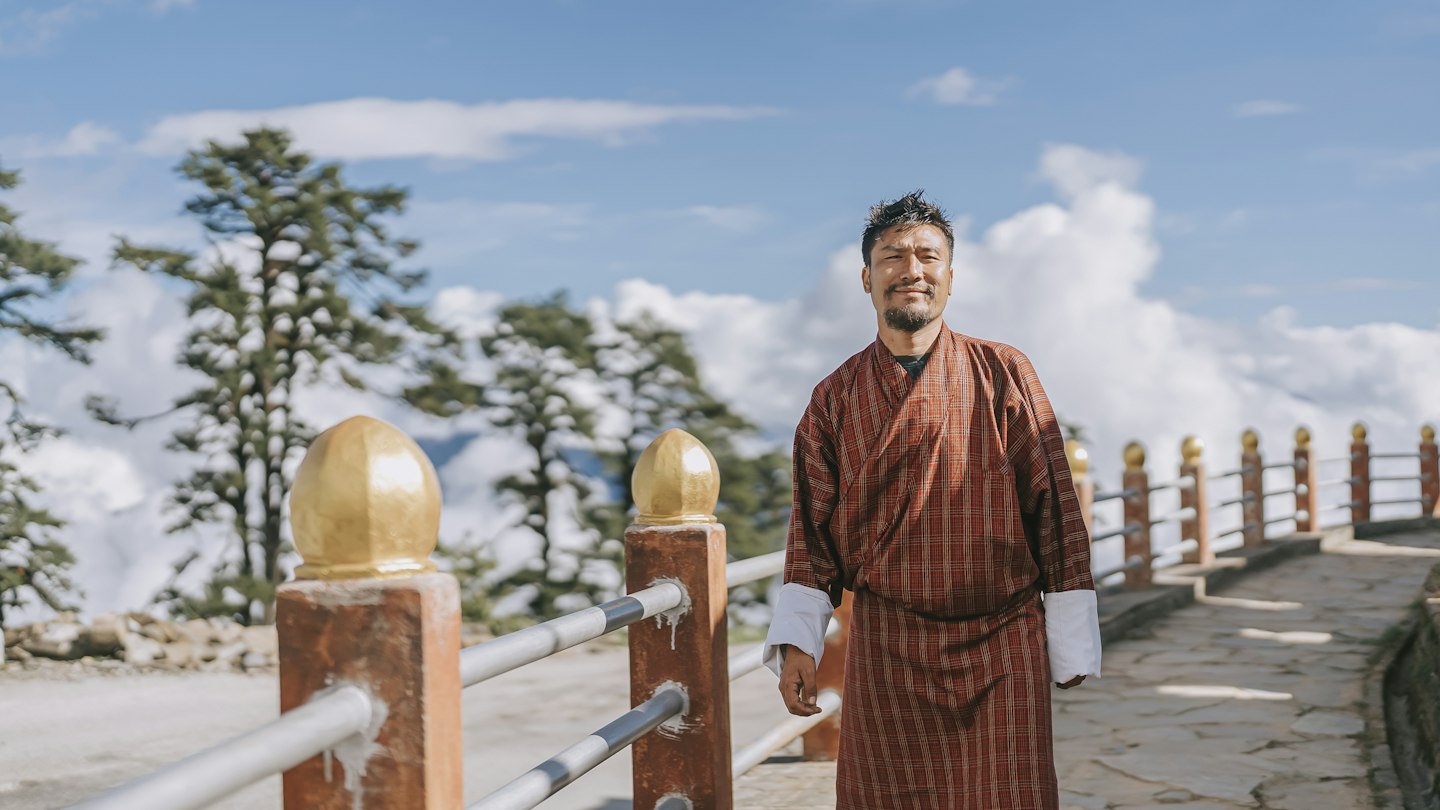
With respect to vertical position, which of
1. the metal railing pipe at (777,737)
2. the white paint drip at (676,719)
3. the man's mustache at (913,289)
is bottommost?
the metal railing pipe at (777,737)

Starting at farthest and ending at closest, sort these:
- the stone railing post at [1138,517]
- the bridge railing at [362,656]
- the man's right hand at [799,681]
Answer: the stone railing post at [1138,517], the man's right hand at [799,681], the bridge railing at [362,656]

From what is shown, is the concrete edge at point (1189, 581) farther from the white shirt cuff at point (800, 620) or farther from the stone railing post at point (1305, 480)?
the white shirt cuff at point (800, 620)

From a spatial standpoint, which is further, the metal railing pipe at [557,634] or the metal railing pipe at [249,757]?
the metal railing pipe at [557,634]

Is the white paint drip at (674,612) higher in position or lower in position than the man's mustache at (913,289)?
lower

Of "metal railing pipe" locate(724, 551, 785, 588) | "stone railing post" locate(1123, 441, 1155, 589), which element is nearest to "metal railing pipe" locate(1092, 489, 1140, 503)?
"stone railing post" locate(1123, 441, 1155, 589)

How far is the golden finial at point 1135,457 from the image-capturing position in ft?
29.5

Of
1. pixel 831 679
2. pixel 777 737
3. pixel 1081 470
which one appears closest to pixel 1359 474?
pixel 1081 470

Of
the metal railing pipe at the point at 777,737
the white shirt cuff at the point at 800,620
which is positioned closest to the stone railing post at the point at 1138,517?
the metal railing pipe at the point at 777,737

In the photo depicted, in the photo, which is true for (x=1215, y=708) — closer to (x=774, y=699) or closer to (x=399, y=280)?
(x=774, y=699)

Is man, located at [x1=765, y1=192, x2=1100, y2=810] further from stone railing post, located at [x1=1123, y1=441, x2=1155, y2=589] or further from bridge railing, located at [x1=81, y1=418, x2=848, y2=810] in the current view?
stone railing post, located at [x1=1123, y1=441, x2=1155, y2=589]

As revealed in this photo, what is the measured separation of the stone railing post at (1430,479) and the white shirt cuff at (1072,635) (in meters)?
14.6

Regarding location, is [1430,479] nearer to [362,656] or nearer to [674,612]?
[674,612]

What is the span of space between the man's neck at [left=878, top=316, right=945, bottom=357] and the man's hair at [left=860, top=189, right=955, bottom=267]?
176mm

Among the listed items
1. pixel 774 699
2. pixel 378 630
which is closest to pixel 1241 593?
pixel 774 699
